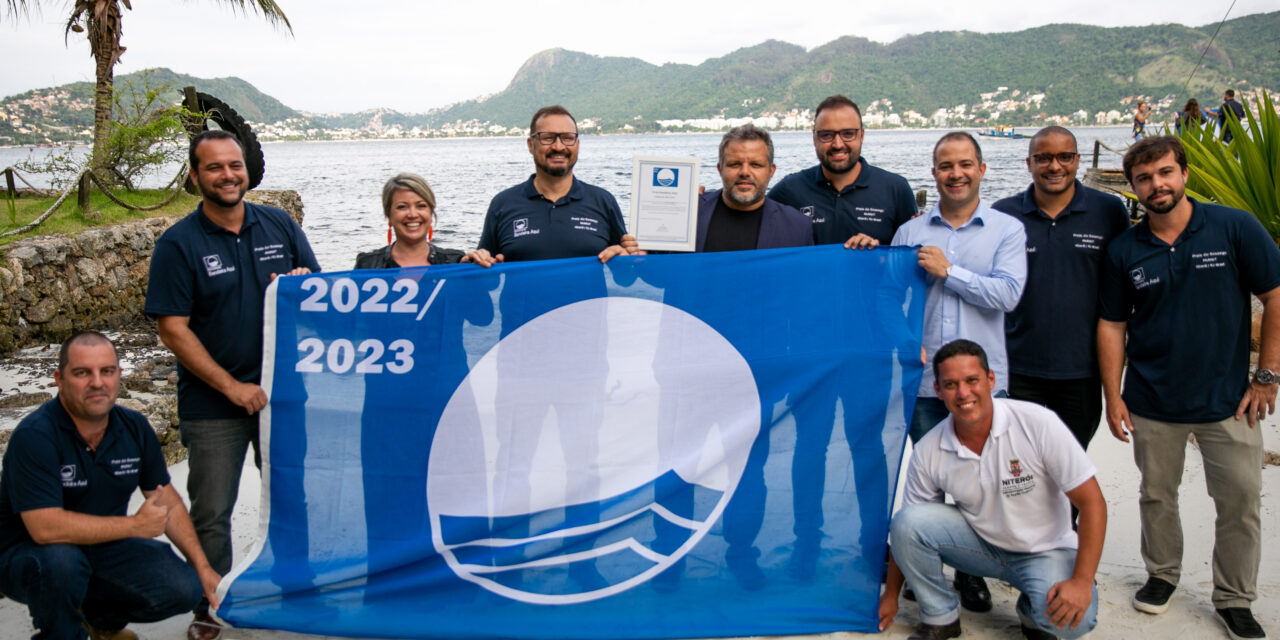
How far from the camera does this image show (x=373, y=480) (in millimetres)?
3494

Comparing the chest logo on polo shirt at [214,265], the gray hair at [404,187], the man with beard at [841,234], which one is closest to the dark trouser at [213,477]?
the chest logo on polo shirt at [214,265]

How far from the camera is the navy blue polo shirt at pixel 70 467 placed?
115 inches

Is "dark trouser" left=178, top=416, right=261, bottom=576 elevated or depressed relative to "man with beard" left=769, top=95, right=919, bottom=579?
depressed

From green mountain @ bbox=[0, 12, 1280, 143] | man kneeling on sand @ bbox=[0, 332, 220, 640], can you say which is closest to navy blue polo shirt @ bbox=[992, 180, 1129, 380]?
man kneeling on sand @ bbox=[0, 332, 220, 640]

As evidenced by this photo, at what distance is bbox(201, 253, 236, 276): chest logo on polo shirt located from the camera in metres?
3.29

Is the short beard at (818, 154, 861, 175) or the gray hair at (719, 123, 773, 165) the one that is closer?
the gray hair at (719, 123, 773, 165)

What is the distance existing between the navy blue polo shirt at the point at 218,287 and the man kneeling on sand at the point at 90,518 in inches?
10.0

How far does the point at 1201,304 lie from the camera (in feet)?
Answer: 10.8

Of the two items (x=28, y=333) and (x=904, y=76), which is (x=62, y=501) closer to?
(x=28, y=333)

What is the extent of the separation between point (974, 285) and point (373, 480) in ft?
8.85

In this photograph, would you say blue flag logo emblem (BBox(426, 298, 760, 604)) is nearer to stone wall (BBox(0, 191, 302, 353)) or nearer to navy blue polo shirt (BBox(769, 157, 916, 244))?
navy blue polo shirt (BBox(769, 157, 916, 244))

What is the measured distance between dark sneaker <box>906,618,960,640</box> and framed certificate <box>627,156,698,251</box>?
188 cm

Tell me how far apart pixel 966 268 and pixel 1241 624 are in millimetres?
1820

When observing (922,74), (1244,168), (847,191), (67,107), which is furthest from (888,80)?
(847,191)
